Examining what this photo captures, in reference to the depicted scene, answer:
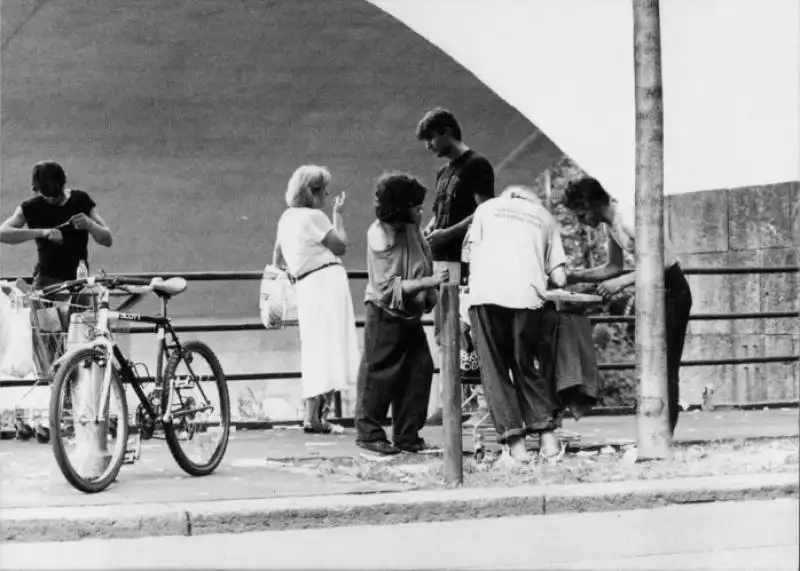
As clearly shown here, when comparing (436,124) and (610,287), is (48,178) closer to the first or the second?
(436,124)

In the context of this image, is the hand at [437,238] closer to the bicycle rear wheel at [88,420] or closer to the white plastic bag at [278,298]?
the white plastic bag at [278,298]

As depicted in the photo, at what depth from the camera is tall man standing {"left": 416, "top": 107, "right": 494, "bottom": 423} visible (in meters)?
9.35

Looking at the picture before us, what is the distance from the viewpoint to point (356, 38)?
1509 cm

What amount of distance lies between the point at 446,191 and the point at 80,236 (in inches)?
93.4

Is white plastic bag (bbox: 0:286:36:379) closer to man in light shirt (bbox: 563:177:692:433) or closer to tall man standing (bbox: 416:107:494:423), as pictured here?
tall man standing (bbox: 416:107:494:423)

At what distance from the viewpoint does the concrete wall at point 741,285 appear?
1288cm

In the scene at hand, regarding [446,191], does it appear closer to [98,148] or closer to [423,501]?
[423,501]

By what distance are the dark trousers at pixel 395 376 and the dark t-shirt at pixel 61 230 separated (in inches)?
80.2

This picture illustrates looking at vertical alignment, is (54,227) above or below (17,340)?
above

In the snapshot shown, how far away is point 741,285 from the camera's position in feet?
43.0

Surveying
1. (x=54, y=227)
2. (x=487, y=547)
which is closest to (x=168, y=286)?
(x=54, y=227)

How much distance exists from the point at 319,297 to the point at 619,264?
6.90 feet

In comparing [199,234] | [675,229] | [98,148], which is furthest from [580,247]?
[98,148]

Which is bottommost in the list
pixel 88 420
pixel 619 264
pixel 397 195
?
pixel 88 420
